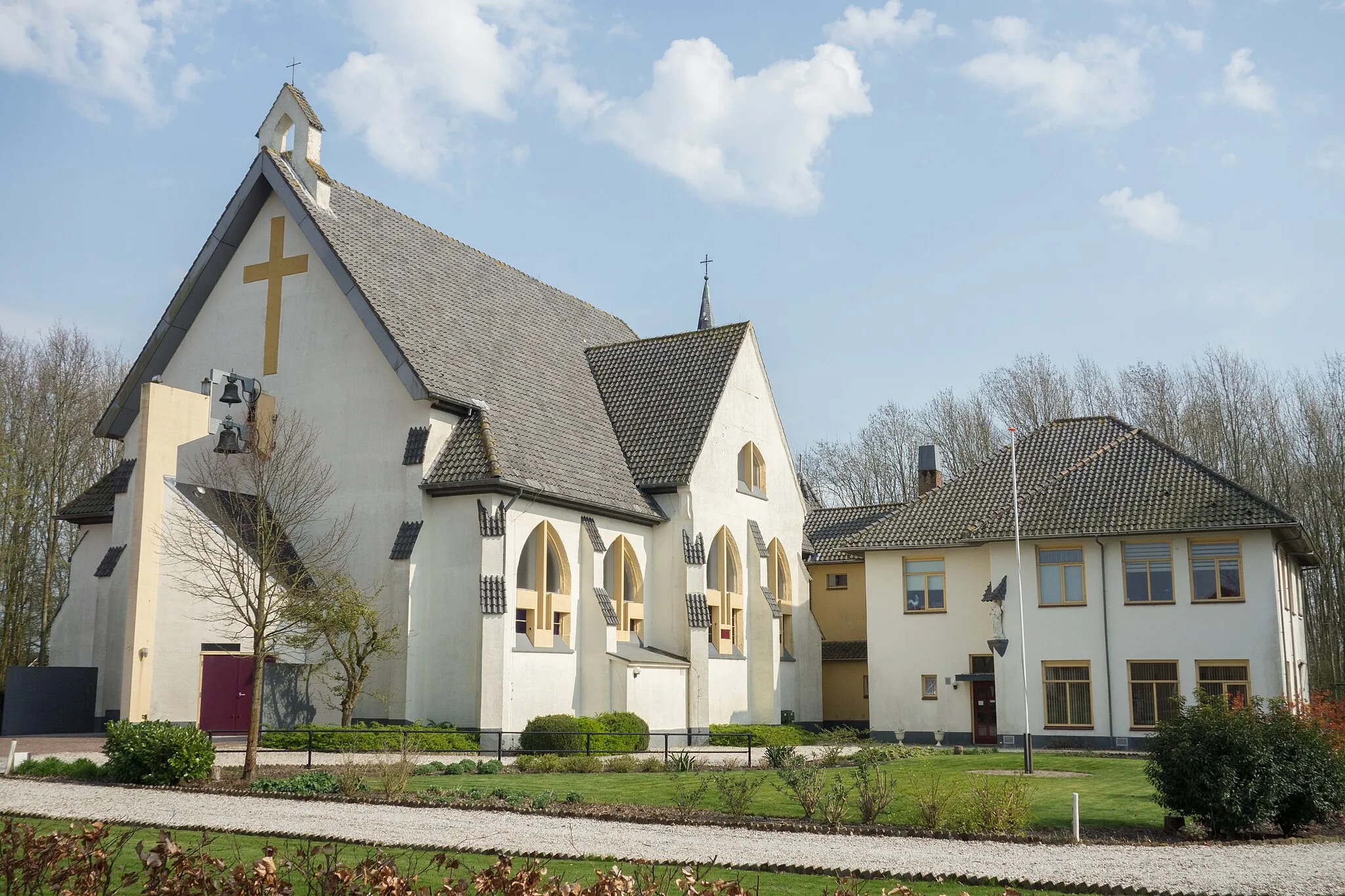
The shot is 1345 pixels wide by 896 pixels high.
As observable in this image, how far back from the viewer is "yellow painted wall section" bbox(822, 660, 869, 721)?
43.2 meters

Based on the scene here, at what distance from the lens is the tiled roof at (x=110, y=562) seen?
102 ft

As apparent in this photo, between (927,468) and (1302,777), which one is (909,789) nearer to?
(1302,777)

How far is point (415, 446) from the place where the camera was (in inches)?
1160

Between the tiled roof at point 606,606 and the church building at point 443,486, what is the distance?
116mm

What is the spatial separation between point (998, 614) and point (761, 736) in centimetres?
768

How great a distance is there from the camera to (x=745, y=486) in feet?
131

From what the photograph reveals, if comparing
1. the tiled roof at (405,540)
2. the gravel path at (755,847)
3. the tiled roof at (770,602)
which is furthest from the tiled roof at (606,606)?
the gravel path at (755,847)

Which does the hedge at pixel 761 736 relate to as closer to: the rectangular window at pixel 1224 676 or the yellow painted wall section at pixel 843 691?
the yellow painted wall section at pixel 843 691

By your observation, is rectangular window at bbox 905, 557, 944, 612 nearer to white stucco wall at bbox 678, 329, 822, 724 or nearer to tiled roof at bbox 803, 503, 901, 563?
white stucco wall at bbox 678, 329, 822, 724

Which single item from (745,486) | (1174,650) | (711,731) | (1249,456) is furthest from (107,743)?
(1249,456)

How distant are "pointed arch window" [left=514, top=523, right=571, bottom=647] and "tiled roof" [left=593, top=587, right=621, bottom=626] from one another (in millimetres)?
814

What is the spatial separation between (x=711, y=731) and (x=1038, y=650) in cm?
975

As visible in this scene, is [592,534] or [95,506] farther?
[95,506]

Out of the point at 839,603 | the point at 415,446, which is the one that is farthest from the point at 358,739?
the point at 839,603
